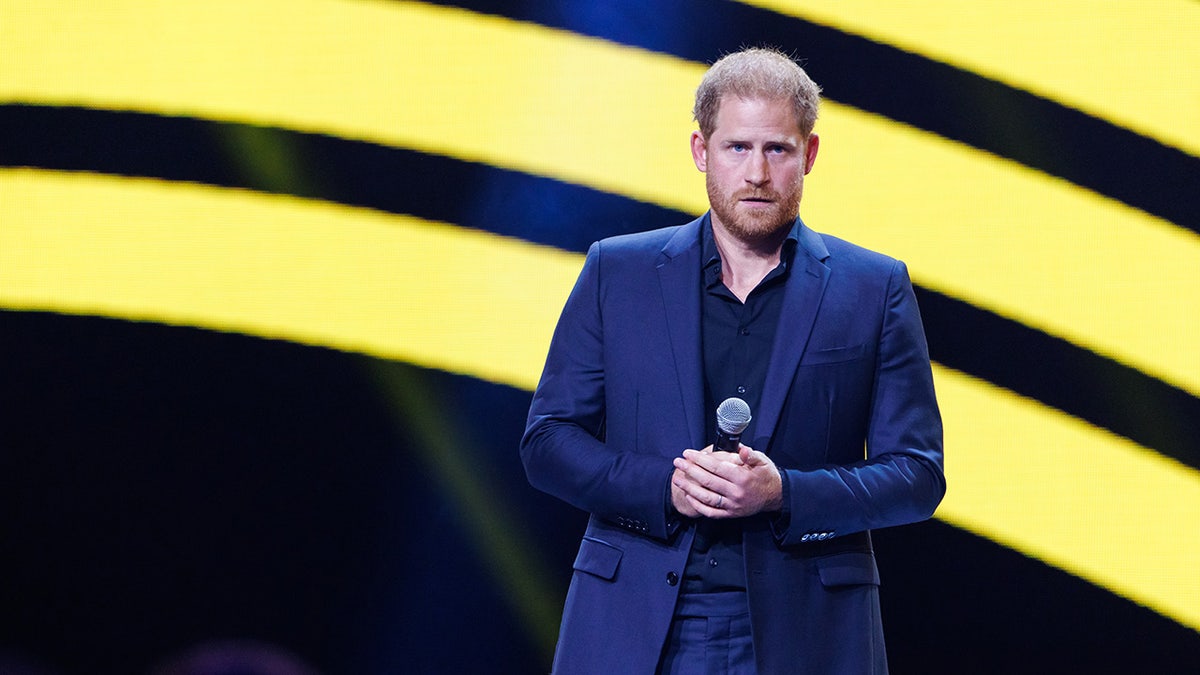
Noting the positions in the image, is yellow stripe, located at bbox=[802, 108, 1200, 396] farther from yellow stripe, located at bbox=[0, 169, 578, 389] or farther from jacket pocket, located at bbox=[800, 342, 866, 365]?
jacket pocket, located at bbox=[800, 342, 866, 365]

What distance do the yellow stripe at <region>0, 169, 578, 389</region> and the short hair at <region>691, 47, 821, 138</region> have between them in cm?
118

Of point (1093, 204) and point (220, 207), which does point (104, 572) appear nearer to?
point (220, 207)

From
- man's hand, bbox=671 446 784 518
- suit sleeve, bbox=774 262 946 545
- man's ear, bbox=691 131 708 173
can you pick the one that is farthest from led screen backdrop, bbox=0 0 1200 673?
man's hand, bbox=671 446 784 518

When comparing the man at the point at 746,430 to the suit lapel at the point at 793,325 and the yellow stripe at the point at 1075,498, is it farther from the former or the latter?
the yellow stripe at the point at 1075,498

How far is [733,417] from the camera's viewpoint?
6.10ft

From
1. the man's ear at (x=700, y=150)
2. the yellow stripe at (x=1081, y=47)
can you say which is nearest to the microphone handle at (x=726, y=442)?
the man's ear at (x=700, y=150)

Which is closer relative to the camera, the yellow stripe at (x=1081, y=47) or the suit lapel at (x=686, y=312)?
the suit lapel at (x=686, y=312)

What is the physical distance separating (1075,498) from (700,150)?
5.46 ft

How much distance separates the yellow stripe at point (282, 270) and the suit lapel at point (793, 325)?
1.23m

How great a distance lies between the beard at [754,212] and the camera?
84.7 inches

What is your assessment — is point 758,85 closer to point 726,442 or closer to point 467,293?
point 726,442

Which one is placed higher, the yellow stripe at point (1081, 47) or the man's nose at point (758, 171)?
the yellow stripe at point (1081, 47)

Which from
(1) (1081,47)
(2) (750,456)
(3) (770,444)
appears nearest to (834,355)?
(3) (770,444)

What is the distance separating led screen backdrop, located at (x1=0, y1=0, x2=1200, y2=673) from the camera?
3289mm
